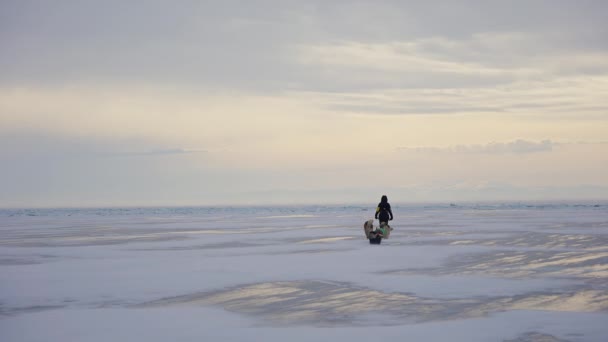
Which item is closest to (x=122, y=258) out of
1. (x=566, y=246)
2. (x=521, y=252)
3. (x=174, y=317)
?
(x=174, y=317)

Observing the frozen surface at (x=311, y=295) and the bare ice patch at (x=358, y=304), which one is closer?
the frozen surface at (x=311, y=295)

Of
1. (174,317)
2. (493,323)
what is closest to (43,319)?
(174,317)

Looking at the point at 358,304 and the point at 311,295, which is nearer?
the point at 358,304

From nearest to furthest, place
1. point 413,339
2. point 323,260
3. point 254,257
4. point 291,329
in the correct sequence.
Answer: point 413,339
point 291,329
point 323,260
point 254,257

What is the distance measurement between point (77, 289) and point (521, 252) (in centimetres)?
1330

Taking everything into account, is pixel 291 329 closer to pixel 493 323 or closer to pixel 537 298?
pixel 493 323

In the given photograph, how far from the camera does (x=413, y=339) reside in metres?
8.05

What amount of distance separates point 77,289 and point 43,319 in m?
3.13

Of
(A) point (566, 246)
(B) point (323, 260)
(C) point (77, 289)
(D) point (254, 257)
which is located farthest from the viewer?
(A) point (566, 246)

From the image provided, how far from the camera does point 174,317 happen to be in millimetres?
9594

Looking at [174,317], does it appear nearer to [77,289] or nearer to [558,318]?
[77,289]

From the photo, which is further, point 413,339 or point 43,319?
point 43,319

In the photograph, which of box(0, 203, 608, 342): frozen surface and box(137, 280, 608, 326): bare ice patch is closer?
box(0, 203, 608, 342): frozen surface

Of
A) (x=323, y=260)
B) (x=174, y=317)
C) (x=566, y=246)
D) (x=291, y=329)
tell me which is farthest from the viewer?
(x=566, y=246)
